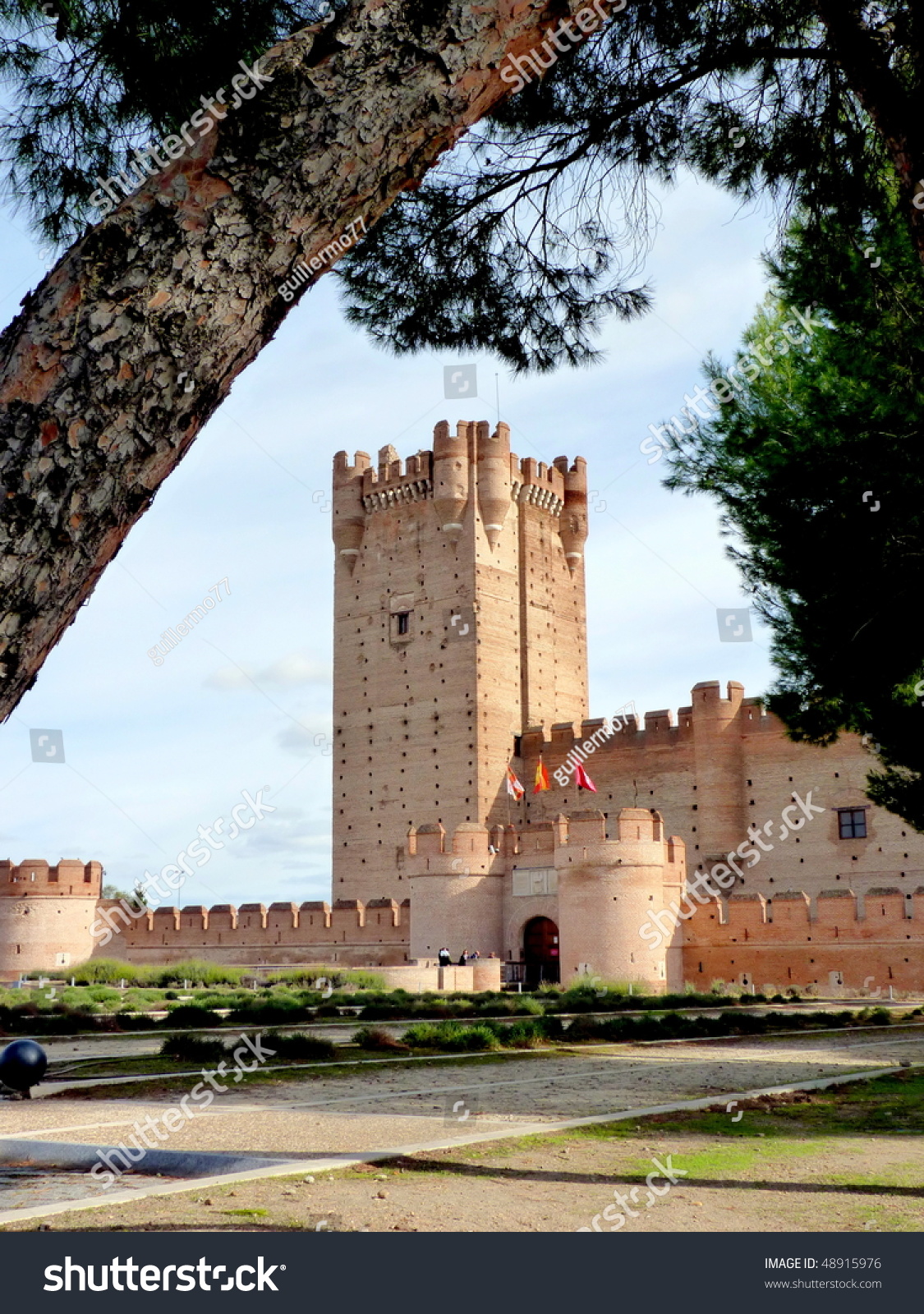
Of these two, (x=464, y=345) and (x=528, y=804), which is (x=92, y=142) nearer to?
(x=464, y=345)

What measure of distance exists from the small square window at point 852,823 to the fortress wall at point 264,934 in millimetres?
12207

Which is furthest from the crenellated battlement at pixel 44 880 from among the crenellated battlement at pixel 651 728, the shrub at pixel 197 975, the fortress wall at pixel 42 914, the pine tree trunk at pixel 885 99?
the pine tree trunk at pixel 885 99

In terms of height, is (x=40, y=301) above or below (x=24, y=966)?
above

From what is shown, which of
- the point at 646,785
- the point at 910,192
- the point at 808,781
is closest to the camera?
the point at 910,192

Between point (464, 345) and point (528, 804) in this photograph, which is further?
point (528, 804)

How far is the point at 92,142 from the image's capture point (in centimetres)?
510

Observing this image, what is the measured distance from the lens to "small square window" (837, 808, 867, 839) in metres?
33.2

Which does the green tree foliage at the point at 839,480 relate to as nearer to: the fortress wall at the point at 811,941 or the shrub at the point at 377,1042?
the shrub at the point at 377,1042

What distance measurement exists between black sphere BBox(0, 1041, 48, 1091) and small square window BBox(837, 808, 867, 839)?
93.5ft

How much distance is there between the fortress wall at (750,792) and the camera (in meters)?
33.0

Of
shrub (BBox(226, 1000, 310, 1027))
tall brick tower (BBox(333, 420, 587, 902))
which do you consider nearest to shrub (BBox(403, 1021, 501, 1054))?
shrub (BBox(226, 1000, 310, 1027))

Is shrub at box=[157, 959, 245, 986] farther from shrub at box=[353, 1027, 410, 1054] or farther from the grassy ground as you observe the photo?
the grassy ground

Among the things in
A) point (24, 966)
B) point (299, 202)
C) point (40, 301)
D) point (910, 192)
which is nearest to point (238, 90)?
point (299, 202)

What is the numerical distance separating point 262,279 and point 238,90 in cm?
42
